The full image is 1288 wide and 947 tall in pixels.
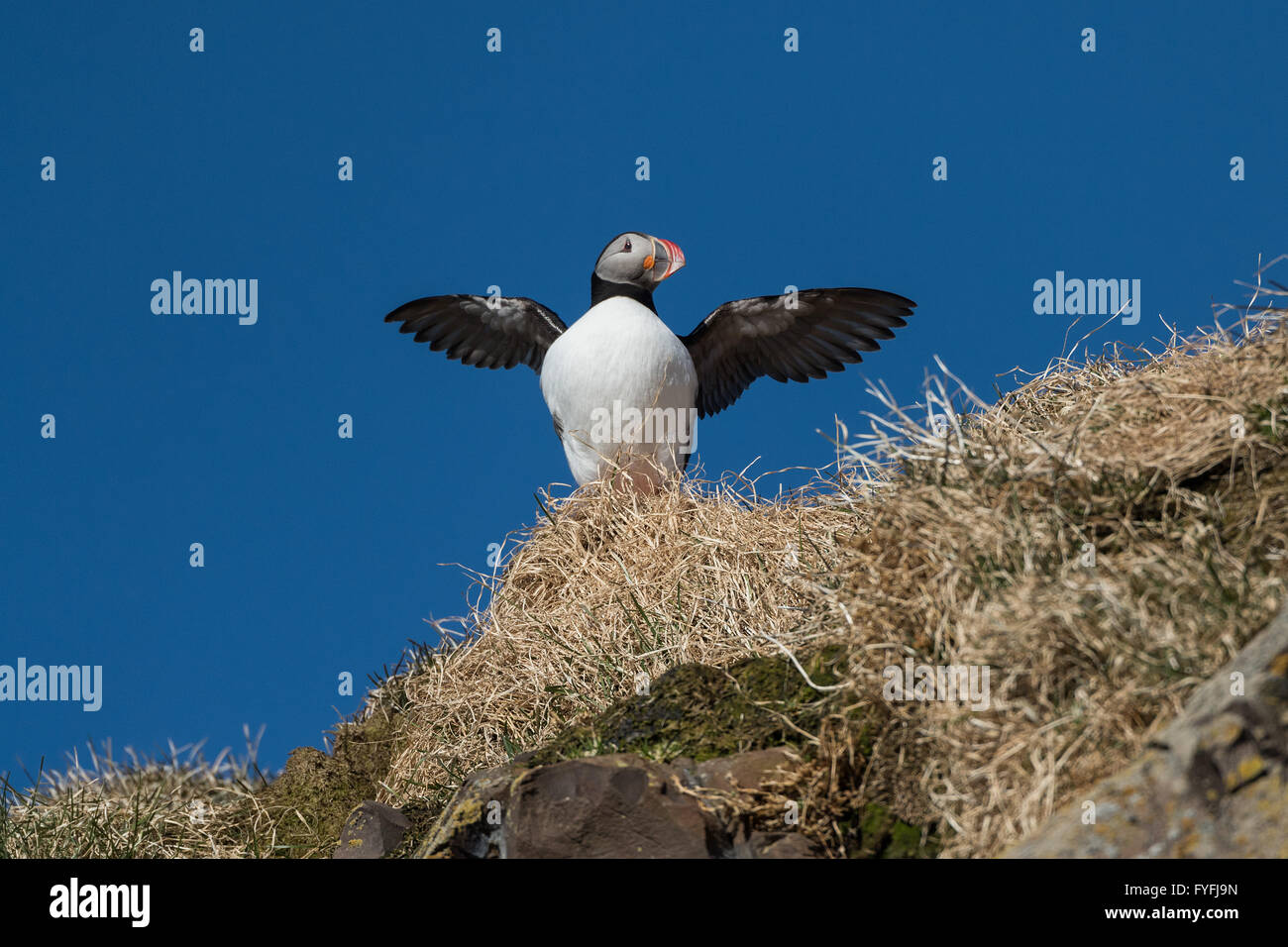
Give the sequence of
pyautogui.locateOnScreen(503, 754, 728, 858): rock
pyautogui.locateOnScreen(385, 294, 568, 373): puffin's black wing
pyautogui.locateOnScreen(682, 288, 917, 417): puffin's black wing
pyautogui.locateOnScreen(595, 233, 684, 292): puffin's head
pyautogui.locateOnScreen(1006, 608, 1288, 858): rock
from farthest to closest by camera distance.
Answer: pyautogui.locateOnScreen(385, 294, 568, 373): puffin's black wing, pyautogui.locateOnScreen(682, 288, 917, 417): puffin's black wing, pyautogui.locateOnScreen(595, 233, 684, 292): puffin's head, pyautogui.locateOnScreen(503, 754, 728, 858): rock, pyautogui.locateOnScreen(1006, 608, 1288, 858): rock

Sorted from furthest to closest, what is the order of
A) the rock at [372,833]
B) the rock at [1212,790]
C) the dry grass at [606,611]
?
the dry grass at [606,611]
the rock at [372,833]
the rock at [1212,790]

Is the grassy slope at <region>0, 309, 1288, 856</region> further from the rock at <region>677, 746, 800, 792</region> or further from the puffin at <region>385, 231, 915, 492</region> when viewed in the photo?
the puffin at <region>385, 231, 915, 492</region>

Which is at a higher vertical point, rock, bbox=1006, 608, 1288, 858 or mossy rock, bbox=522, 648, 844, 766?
mossy rock, bbox=522, 648, 844, 766

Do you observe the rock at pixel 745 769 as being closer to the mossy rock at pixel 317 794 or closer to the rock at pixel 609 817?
the rock at pixel 609 817

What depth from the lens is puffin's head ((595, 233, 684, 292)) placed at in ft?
26.4

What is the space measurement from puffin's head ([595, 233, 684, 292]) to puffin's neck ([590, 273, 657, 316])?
3cm

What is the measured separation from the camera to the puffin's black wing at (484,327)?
8812 millimetres

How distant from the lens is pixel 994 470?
3.66 meters

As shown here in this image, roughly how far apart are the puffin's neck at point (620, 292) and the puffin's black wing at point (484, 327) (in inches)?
28.0

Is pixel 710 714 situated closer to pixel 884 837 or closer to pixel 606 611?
pixel 884 837

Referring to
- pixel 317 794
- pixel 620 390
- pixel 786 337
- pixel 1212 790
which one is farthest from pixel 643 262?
pixel 1212 790

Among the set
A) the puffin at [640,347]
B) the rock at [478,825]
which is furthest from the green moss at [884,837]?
the puffin at [640,347]

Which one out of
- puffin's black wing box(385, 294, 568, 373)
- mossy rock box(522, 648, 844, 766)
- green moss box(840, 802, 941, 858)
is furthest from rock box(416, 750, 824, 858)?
puffin's black wing box(385, 294, 568, 373)
